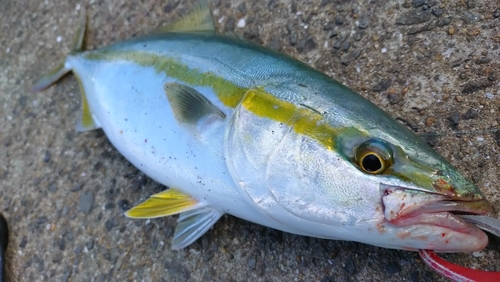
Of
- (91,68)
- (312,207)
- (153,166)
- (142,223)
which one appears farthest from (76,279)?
(312,207)

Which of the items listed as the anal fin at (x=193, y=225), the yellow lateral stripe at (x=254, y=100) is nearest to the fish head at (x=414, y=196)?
the yellow lateral stripe at (x=254, y=100)

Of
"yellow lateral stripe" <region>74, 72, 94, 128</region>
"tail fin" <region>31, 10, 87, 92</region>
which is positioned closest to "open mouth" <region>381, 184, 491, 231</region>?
"yellow lateral stripe" <region>74, 72, 94, 128</region>

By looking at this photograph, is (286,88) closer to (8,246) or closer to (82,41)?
(82,41)

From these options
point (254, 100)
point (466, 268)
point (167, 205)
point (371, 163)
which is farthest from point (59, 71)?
point (466, 268)

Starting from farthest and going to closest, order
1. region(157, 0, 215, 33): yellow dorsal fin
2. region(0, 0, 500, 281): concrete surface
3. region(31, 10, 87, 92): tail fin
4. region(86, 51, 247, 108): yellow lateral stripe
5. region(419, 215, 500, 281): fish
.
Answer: region(31, 10, 87, 92): tail fin
region(157, 0, 215, 33): yellow dorsal fin
region(0, 0, 500, 281): concrete surface
region(86, 51, 247, 108): yellow lateral stripe
region(419, 215, 500, 281): fish

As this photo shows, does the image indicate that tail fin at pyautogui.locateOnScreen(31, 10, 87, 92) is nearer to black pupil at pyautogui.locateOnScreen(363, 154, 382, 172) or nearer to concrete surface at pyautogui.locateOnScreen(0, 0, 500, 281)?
concrete surface at pyautogui.locateOnScreen(0, 0, 500, 281)
